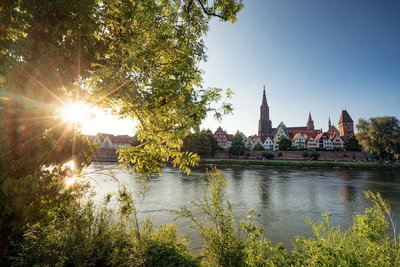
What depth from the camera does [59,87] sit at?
3037 mm

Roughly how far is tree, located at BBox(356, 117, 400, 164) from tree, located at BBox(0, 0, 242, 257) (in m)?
65.8

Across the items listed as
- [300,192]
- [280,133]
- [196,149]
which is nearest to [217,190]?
[300,192]

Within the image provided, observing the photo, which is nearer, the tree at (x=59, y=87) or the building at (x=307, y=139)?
the tree at (x=59, y=87)

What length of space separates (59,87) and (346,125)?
115 m

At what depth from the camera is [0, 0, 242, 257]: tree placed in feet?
8.18

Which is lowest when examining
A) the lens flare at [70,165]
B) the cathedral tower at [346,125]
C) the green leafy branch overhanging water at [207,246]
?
the green leafy branch overhanging water at [207,246]

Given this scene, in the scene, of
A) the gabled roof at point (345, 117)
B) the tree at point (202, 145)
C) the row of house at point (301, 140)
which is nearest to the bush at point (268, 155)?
the row of house at point (301, 140)

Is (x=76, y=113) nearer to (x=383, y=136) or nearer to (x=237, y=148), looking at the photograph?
(x=383, y=136)

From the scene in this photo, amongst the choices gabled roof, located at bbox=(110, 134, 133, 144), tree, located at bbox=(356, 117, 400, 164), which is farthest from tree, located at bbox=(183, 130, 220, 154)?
tree, located at bbox=(356, 117, 400, 164)

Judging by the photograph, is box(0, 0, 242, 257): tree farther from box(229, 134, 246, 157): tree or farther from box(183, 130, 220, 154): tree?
box(229, 134, 246, 157): tree

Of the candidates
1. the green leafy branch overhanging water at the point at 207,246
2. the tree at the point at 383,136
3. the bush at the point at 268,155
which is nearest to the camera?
the green leafy branch overhanging water at the point at 207,246

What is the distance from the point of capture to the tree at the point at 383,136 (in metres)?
51.4

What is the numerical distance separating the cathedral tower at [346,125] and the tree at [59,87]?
110113 millimetres

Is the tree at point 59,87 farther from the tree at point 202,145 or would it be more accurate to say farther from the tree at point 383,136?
the tree at point 383,136
